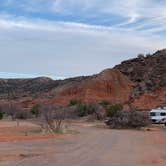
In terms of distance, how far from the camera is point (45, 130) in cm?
4247

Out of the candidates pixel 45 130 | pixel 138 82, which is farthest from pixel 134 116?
pixel 138 82

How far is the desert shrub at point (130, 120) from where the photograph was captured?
51812mm

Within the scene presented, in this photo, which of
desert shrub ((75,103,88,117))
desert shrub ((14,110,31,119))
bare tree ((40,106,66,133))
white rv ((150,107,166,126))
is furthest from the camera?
desert shrub ((14,110,31,119))

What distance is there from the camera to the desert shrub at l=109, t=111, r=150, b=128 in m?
51.8

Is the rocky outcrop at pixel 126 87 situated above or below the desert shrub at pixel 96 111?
above

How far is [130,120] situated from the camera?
5241 cm

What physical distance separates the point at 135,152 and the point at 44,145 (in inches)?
243

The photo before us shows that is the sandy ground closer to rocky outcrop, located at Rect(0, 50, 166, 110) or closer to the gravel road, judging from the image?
the gravel road

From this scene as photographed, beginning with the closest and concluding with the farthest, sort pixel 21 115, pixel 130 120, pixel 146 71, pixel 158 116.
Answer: pixel 130 120 < pixel 158 116 < pixel 21 115 < pixel 146 71

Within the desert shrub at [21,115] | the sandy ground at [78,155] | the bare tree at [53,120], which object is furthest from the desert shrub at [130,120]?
the desert shrub at [21,115]

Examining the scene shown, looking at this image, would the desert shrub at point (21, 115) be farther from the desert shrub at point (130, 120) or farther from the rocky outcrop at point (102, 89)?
the desert shrub at point (130, 120)

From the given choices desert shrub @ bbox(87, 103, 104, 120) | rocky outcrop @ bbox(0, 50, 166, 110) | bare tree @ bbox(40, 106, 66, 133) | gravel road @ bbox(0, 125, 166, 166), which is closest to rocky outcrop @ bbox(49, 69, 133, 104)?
rocky outcrop @ bbox(0, 50, 166, 110)

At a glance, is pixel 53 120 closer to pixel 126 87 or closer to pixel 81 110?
pixel 81 110

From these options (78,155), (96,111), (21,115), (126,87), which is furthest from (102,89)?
(78,155)
